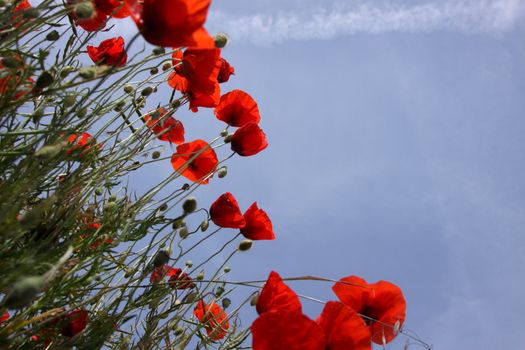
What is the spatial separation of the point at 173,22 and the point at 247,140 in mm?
1199

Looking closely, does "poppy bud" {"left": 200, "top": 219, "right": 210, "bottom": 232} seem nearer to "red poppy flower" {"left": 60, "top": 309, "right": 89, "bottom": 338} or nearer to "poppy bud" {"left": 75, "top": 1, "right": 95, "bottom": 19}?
"red poppy flower" {"left": 60, "top": 309, "right": 89, "bottom": 338}

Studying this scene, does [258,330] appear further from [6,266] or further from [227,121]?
[227,121]

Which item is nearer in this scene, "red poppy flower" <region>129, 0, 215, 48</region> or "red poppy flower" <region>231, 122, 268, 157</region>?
"red poppy flower" <region>129, 0, 215, 48</region>

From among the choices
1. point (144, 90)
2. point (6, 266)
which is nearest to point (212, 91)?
point (144, 90)

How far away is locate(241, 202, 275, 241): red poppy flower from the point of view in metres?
2.32

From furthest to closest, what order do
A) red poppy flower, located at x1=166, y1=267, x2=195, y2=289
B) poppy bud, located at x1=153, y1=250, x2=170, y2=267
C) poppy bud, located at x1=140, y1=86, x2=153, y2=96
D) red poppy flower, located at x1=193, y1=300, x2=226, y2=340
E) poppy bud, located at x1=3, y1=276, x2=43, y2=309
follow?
1. poppy bud, located at x1=140, y1=86, x2=153, y2=96
2. red poppy flower, located at x1=193, y1=300, x2=226, y2=340
3. red poppy flower, located at x1=166, y1=267, x2=195, y2=289
4. poppy bud, located at x1=153, y1=250, x2=170, y2=267
5. poppy bud, located at x1=3, y1=276, x2=43, y2=309

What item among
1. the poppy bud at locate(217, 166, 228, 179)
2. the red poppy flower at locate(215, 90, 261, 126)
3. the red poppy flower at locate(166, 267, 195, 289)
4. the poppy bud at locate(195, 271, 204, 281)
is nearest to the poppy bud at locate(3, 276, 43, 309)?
the red poppy flower at locate(166, 267, 195, 289)

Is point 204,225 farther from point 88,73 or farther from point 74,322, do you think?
point 88,73

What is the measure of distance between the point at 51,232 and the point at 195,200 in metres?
0.44

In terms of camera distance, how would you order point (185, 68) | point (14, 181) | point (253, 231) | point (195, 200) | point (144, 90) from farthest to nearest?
point (253, 231)
point (144, 90)
point (185, 68)
point (195, 200)
point (14, 181)

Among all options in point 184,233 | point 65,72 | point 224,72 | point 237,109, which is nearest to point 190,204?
point 184,233

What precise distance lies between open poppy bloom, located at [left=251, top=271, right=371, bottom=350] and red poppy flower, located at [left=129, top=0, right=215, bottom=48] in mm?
648

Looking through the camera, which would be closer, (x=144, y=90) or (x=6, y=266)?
(x=6, y=266)

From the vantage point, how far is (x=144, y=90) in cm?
217
